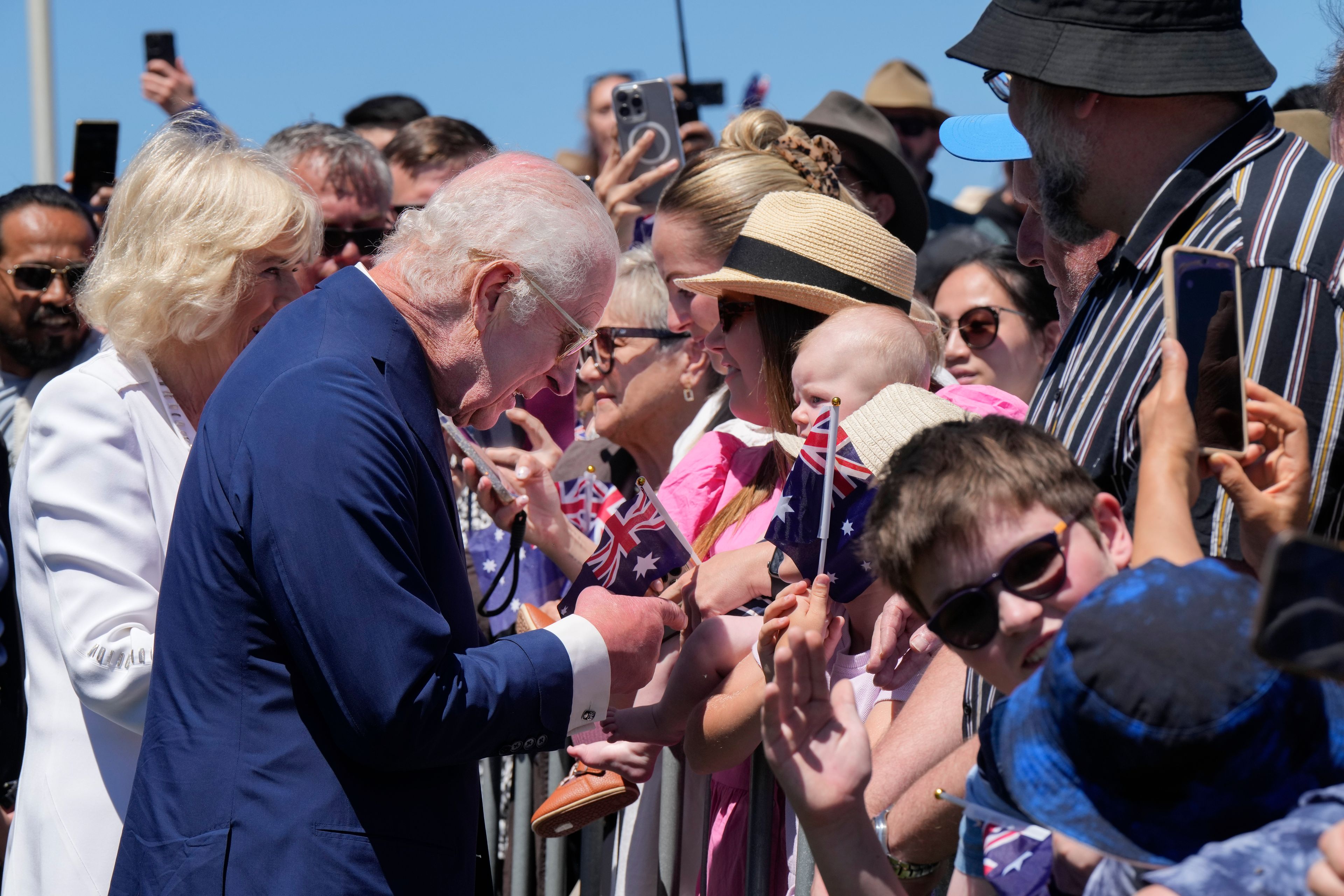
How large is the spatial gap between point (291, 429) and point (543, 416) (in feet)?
8.37

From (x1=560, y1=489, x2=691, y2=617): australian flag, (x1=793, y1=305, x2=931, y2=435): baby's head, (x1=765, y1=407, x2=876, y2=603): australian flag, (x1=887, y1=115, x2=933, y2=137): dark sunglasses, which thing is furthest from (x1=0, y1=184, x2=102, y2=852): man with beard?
(x1=887, y1=115, x2=933, y2=137): dark sunglasses

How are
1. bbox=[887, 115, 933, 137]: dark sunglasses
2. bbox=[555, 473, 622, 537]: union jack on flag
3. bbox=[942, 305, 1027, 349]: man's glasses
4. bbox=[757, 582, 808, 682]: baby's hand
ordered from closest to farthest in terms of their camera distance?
bbox=[757, 582, 808, 682]: baby's hand < bbox=[555, 473, 622, 537]: union jack on flag < bbox=[942, 305, 1027, 349]: man's glasses < bbox=[887, 115, 933, 137]: dark sunglasses

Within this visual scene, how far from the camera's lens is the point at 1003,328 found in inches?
179

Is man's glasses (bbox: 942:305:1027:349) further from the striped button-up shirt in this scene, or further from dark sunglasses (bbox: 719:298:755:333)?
the striped button-up shirt

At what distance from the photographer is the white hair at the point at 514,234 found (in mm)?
2287

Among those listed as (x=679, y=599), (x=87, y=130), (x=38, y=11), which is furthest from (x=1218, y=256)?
(x=38, y=11)

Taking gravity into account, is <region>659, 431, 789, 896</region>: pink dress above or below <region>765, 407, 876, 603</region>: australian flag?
below

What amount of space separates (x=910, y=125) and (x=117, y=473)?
585 cm

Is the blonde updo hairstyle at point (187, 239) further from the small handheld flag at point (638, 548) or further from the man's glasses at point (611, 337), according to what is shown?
the man's glasses at point (611, 337)

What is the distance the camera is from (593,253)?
2.37 meters

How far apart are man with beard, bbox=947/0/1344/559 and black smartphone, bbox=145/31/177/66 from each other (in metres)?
4.73

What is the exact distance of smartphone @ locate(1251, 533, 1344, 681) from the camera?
3.71ft

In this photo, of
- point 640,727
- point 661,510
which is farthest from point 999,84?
point 640,727

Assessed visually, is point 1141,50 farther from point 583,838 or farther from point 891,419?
point 583,838
